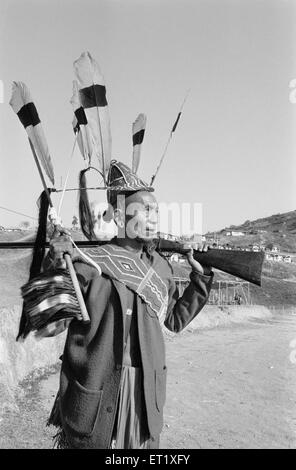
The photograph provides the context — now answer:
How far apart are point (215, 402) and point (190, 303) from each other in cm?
613

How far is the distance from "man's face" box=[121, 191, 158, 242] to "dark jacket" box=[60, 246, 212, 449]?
34cm

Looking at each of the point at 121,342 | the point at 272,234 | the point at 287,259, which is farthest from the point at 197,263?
the point at 272,234

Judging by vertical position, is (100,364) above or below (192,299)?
below

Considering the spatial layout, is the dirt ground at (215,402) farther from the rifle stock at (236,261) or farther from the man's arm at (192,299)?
the rifle stock at (236,261)

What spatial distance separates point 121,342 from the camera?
8.05ft

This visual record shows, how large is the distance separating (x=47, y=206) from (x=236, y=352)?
12358 millimetres

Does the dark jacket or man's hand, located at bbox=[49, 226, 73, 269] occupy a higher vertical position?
man's hand, located at bbox=[49, 226, 73, 269]

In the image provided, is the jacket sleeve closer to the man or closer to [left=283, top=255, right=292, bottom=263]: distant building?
the man

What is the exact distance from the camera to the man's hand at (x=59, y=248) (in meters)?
2.36

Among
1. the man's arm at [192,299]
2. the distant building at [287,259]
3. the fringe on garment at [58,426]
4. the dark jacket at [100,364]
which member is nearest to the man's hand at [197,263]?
the man's arm at [192,299]

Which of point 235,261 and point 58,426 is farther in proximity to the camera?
point 235,261

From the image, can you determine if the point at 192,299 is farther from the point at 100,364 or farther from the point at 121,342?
the point at 100,364

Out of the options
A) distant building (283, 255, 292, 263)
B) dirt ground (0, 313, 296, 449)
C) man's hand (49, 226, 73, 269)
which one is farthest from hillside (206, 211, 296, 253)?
man's hand (49, 226, 73, 269)

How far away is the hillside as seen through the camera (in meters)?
53.4
